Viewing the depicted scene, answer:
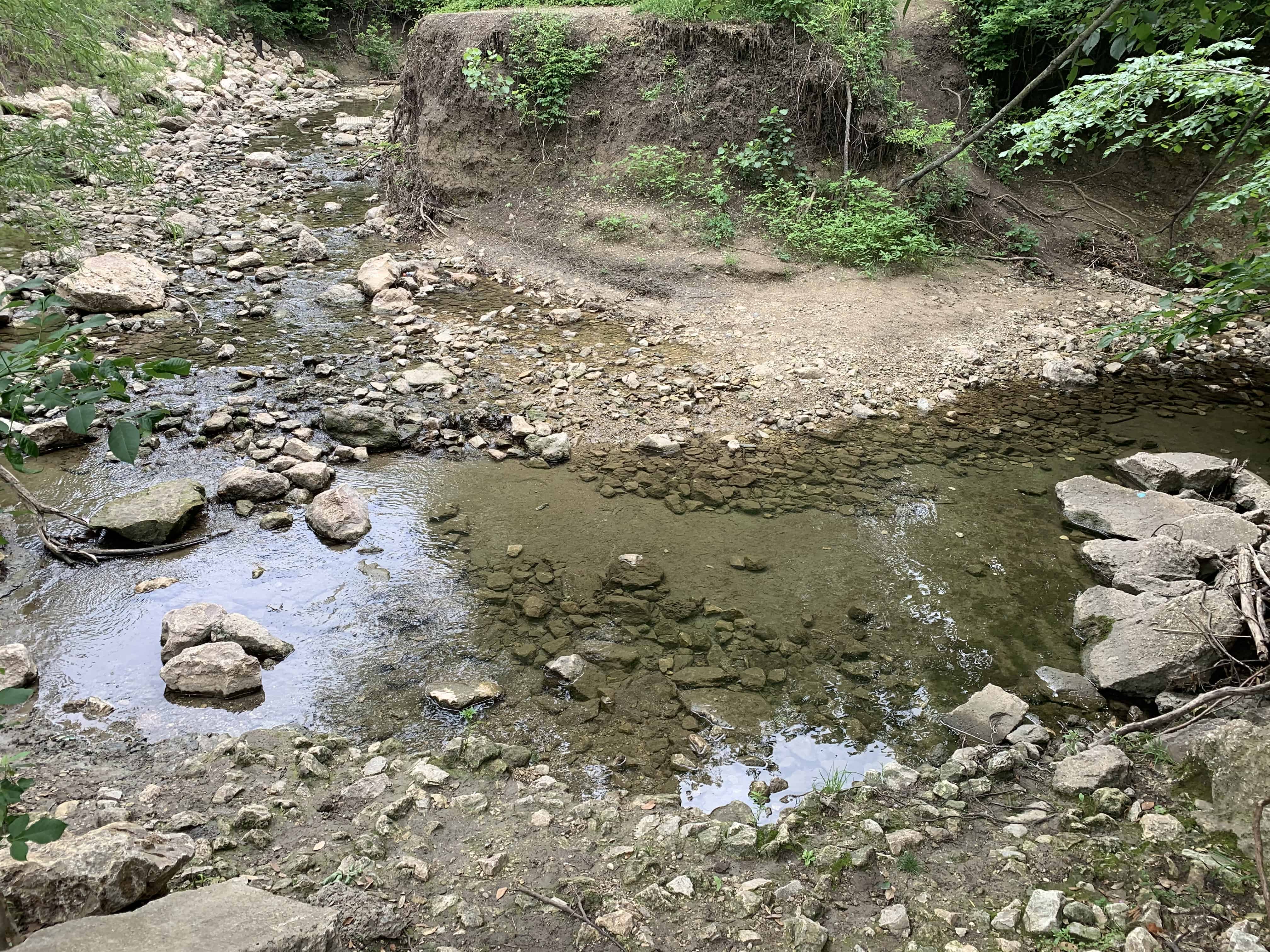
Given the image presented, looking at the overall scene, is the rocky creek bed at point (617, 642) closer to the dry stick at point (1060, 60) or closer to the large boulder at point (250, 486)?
the large boulder at point (250, 486)

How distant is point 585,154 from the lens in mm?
10844

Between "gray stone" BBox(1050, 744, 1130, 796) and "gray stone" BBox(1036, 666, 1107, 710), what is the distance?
0.76 m

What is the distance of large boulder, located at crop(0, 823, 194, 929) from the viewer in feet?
8.07

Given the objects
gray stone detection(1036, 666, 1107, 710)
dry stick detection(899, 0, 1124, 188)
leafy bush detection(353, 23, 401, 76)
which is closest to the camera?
dry stick detection(899, 0, 1124, 188)

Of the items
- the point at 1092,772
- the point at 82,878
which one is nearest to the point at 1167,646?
the point at 1092,772

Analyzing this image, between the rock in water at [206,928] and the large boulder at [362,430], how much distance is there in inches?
177

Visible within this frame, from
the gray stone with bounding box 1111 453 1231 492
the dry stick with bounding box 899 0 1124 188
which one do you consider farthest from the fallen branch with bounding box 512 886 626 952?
the gray stone with bounding box 1111 453 1231 492

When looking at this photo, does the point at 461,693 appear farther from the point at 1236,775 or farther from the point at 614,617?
the point at 1236,775

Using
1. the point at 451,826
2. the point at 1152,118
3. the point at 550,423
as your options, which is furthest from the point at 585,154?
the point at 451,826

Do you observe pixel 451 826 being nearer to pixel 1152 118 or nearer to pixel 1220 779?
pixel 1220 779

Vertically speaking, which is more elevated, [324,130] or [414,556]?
[324,130]

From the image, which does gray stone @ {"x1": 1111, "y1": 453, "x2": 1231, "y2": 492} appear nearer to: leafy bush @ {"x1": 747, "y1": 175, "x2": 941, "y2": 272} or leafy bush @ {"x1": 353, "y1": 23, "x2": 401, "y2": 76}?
leafy bush @ {"x1": 747, "y1": 175, "x2": 941, "y2": 272}

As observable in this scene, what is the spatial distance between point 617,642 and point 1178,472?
4.77 meters

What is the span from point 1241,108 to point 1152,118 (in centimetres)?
535
